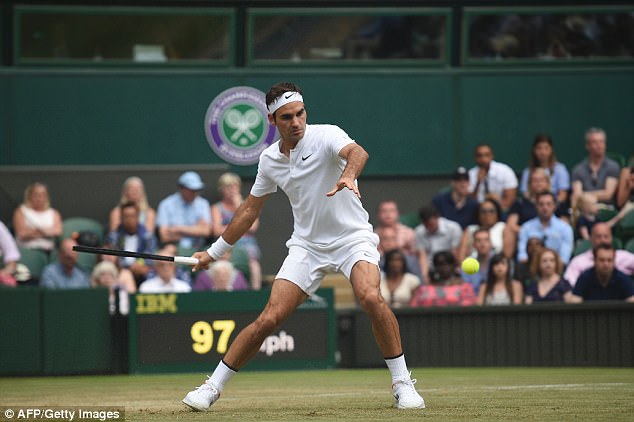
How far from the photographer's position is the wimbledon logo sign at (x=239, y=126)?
57.6 feet

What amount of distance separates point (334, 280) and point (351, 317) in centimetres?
211

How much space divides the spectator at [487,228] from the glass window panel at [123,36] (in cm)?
496

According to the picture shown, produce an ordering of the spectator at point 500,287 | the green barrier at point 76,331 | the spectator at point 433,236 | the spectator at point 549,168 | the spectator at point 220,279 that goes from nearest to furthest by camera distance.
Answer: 1. the green barrier at point 76,331
2. the spectator at point 500,287
3. the spectator at point 220,279
4. the spectator at point 433,236
5. the spectator at point 549,168

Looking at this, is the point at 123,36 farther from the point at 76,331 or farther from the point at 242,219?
the point at 242,219

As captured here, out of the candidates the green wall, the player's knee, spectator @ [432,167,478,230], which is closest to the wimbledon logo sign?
the green wall

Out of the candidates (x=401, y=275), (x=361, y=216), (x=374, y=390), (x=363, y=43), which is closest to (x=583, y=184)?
(x=401, y=275)

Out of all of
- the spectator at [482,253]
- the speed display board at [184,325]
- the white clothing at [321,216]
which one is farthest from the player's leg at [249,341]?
the spectator at [482,253]

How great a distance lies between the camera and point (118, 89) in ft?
59.1

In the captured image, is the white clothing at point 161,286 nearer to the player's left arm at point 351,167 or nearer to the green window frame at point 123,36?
the green window frame at point 123,36

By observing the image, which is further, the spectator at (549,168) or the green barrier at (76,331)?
the spectator at (549,168)

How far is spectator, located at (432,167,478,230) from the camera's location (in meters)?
15.2

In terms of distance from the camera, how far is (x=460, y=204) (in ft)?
50.2

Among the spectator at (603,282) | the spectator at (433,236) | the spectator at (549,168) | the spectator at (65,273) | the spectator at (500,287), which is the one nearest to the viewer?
the spectator at (603,282)

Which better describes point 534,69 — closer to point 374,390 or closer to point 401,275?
point 401,275
